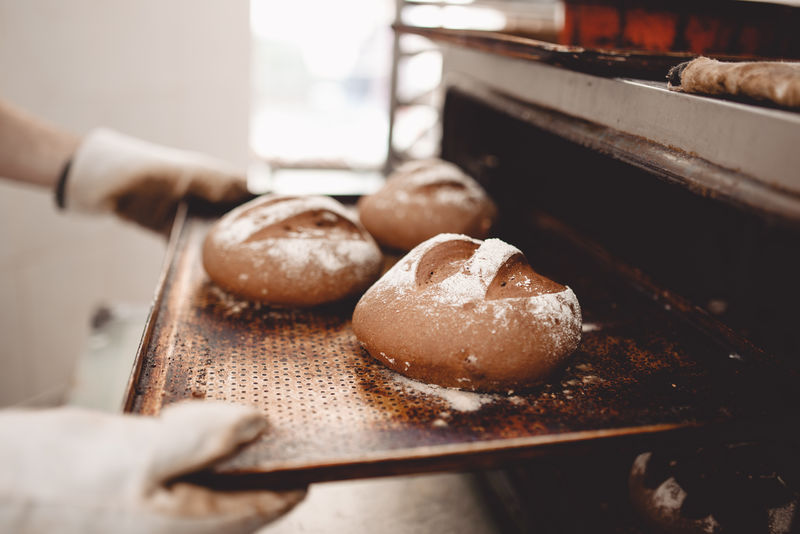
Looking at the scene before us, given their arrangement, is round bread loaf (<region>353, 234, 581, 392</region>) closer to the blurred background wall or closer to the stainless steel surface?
the stainless steel surface

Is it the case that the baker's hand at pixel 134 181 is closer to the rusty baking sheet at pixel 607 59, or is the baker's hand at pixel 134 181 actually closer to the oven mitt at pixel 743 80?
the rusty baking sheet at pixel 607 59

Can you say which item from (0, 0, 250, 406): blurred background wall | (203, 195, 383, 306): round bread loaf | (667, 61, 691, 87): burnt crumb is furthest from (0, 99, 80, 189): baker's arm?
(667, 61, 691, 87): burnt crumb

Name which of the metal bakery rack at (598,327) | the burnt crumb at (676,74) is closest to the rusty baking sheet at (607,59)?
the metal bakery rack at (598,327)

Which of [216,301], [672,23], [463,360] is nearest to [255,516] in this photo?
[463,360]

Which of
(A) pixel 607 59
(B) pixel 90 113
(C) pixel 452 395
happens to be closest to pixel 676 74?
(A) pixel 607 59

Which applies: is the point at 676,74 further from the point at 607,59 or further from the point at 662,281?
the point at 662,281
